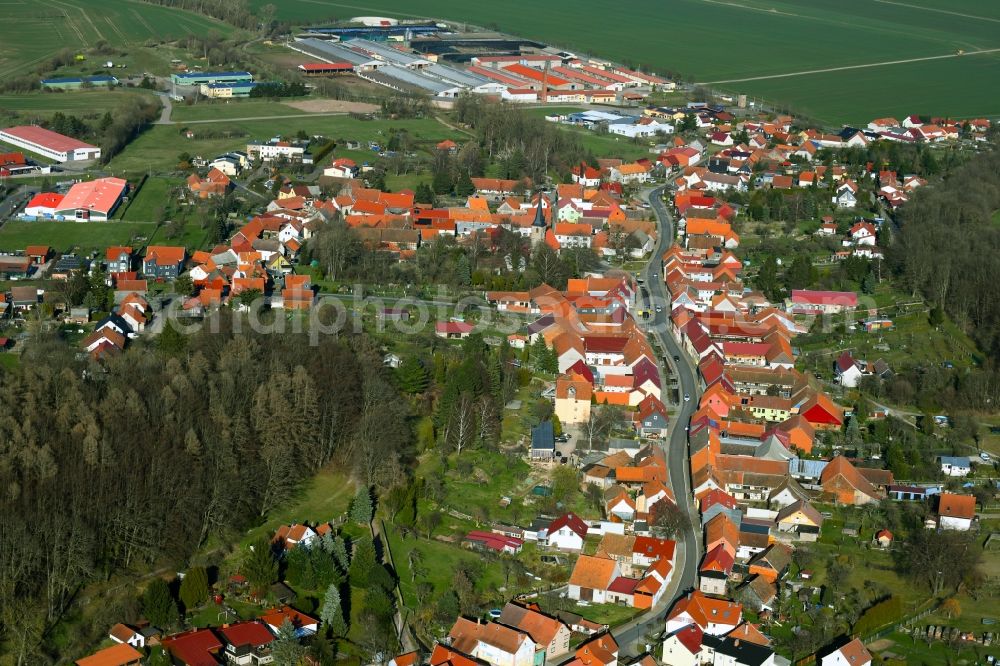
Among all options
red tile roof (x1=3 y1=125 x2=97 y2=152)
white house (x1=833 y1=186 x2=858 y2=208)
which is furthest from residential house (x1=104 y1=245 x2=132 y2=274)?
white house (x1=833 y1=186 x2=858 y2=208)

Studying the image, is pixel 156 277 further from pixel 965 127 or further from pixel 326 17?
pixel 326 17

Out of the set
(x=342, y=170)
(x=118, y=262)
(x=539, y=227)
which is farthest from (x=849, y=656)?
(x=342, y=170)

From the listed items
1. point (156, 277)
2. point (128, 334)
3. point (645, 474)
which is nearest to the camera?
point (645, 474)

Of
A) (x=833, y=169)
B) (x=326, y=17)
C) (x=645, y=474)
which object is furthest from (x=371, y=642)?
(x=326, y=17)

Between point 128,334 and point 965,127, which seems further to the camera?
point 965,127

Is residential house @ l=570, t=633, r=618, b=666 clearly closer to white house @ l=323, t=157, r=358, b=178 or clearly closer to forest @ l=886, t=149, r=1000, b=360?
forest @ l=886, t=149, r=1000, b=360

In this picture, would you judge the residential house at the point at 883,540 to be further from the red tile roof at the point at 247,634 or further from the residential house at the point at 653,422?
the red tile roof at the point at 247,634
